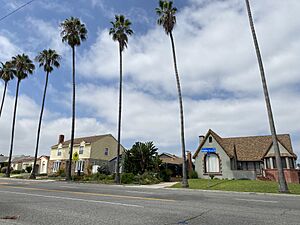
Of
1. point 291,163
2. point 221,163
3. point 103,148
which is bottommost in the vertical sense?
point 291,163

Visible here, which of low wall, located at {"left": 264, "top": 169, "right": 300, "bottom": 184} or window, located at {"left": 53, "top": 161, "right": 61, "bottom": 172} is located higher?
window, located at {"left": 53, "top": 161, "right": 61, "bottom": 172}

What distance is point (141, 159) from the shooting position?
3694 cm

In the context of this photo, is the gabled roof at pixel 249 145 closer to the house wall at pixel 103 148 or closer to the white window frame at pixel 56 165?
the house wall at pixel 103 148

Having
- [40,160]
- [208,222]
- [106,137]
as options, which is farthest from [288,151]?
[40,160]

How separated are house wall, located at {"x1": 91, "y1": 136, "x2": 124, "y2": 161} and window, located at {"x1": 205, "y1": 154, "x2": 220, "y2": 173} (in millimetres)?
24067

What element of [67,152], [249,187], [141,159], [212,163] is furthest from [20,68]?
[249,187]

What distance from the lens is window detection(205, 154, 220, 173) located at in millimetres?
36594

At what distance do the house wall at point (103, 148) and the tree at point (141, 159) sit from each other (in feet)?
56.2

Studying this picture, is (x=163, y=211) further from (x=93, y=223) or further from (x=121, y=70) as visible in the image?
(x=121, y=70)

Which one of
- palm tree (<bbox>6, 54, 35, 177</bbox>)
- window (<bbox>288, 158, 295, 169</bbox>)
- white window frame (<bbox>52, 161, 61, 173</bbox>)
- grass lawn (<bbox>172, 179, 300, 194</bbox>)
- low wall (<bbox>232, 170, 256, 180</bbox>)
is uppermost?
palm tree (<bbox>6, 54, 35, 177</bbox>)

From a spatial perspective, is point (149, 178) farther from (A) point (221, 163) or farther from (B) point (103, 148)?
(B) point (103, 148)

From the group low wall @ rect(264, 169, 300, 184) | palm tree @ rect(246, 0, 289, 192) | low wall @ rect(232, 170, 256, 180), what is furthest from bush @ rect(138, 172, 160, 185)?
palm tree @ rect(246, 0, 289, 192)

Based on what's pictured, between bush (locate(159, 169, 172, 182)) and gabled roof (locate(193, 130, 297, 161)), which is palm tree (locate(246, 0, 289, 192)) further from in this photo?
bush (locate(159, 169, 172, 182))

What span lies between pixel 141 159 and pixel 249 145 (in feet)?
51.7
